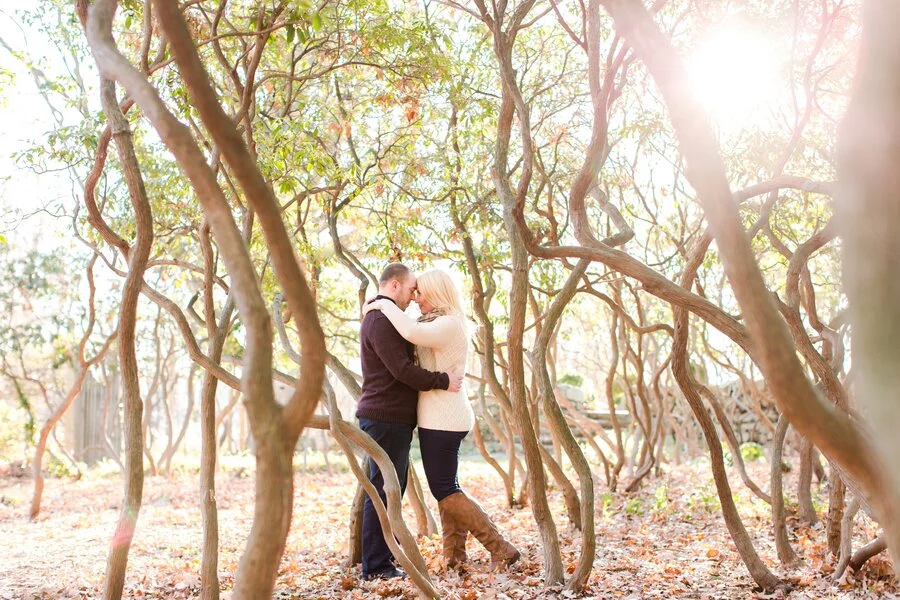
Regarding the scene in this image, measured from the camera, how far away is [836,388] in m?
4.36

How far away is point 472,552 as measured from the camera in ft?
20.5

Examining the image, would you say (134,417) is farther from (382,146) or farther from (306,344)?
(382,146)

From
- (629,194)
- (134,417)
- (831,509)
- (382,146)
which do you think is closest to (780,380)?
(134,417)

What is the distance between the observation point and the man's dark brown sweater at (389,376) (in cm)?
505

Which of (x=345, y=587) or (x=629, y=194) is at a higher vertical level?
(x=629, y=194)

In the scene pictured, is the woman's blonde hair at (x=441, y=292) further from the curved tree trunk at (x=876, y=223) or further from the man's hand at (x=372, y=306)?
the curved tree trunk at (x=876, y=223)

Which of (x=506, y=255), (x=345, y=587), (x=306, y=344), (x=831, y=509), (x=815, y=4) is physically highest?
(x=815, y=4)

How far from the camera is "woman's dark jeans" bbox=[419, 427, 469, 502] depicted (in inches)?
205

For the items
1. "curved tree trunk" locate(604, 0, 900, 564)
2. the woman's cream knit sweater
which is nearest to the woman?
the woman's cream knit sweater

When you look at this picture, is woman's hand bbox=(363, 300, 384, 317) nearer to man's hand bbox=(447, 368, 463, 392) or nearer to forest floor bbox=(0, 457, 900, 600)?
man's hand bbox=(447, 368, 463, 392)

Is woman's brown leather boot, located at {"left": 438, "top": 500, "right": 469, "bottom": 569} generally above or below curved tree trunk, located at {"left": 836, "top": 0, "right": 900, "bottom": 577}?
below

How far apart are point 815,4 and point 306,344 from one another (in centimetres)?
723

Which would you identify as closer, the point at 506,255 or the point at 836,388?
the point at 836,388

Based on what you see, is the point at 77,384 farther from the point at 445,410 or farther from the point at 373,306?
the point at 445,410
